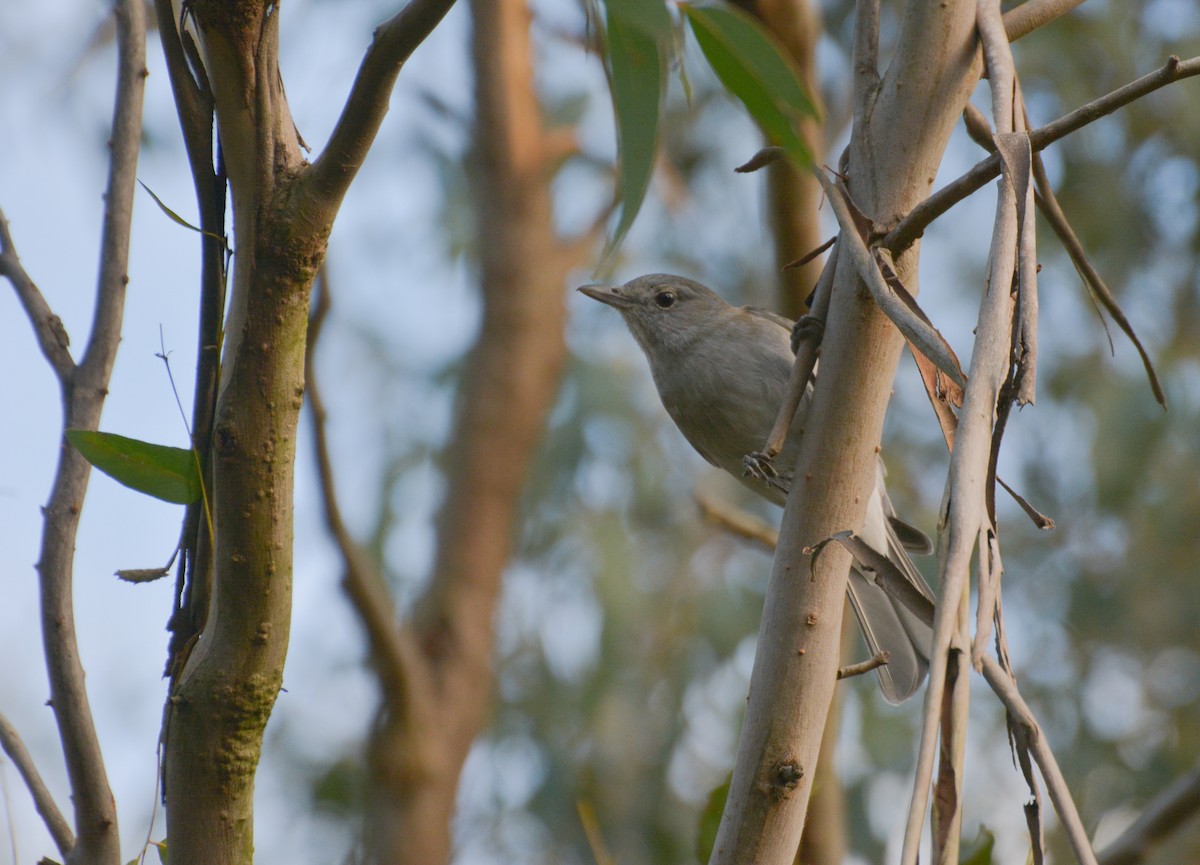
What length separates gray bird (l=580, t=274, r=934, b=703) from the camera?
2.37 meters

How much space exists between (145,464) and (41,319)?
304 millimetres

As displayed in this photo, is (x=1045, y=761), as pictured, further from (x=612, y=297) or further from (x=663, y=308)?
(x=612, y=297)

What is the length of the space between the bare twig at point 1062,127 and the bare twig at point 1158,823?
3.19 feet

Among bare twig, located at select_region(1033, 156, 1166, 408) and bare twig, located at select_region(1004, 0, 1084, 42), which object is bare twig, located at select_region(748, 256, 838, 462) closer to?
bare twig, located at select_region(1033, 156, 1166, 408)

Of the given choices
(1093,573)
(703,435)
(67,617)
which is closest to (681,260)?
(1093,573)

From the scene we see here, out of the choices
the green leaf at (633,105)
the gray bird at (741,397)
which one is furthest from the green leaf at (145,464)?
the gray bird at (741,397)

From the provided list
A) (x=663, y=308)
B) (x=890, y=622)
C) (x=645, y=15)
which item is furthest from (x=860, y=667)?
(x=663, y=308)

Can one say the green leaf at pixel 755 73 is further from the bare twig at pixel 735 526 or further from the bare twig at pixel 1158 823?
the bare twig at pixel 735 526

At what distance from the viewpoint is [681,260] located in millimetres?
5754

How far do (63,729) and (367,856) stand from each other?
2.39 metres

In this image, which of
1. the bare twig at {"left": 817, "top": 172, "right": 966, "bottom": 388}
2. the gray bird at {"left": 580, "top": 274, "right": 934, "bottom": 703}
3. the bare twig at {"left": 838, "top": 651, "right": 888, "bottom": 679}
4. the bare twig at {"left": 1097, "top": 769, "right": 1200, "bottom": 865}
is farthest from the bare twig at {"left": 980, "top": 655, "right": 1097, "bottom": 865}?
the gray bird at {"left": 580, "top": 274, "right": 934, "bottom": 703}

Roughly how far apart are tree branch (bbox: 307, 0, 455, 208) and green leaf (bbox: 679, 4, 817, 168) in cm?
23

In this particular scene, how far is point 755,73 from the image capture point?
99 centimetres

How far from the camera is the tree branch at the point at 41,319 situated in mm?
1191
